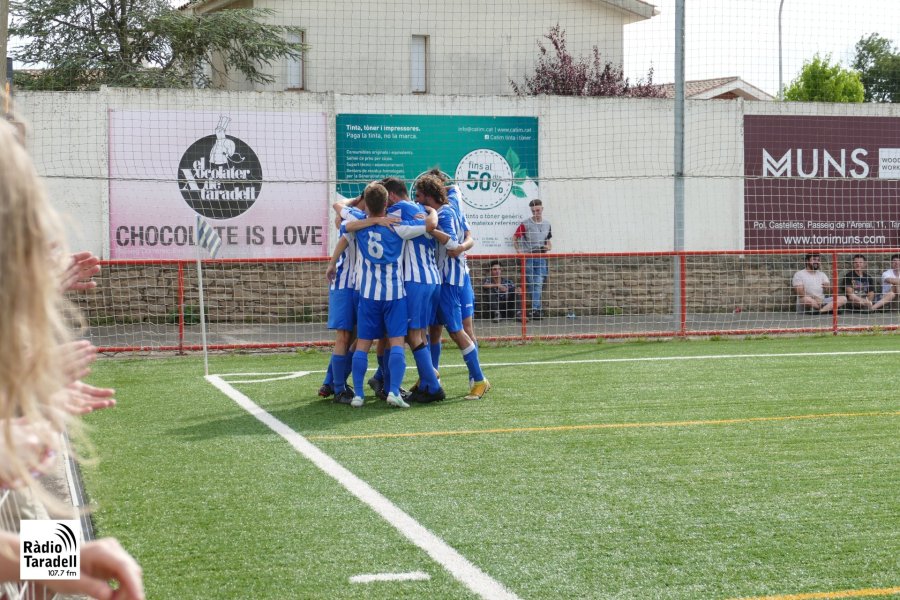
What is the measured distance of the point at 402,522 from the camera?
489 cm

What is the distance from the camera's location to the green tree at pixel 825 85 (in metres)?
36.1

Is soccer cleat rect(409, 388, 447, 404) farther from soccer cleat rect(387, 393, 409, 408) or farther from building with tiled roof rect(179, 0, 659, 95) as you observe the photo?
building with tiled roof rect(179, 0, 659, 95)

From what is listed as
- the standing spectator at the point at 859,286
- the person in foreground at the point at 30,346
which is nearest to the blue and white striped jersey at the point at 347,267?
the person in foreground at the point at 30,346

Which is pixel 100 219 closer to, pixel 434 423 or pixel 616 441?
pixel 434 423

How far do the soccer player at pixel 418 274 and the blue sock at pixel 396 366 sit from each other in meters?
0.12

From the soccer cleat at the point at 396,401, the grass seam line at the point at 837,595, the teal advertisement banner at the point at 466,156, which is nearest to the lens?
the grass seam line at the point at 837,595

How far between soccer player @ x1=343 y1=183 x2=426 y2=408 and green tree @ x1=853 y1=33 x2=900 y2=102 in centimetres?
1624

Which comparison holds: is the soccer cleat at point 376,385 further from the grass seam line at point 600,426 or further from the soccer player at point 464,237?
the grass seam line at point 600,426

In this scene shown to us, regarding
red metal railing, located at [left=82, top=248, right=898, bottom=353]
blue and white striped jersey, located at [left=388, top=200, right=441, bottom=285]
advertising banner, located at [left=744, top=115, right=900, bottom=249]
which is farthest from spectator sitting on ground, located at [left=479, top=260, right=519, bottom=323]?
blue and white striped jersey, located at [left=388, top=200, right=441, bottom=285]

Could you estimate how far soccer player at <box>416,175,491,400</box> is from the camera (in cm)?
861

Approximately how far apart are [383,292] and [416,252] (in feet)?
1.37

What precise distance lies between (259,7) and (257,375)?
14735 mm

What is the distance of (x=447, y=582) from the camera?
398 centimetres

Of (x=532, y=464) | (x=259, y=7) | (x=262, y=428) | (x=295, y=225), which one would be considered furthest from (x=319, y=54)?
(x=532, y=464)
